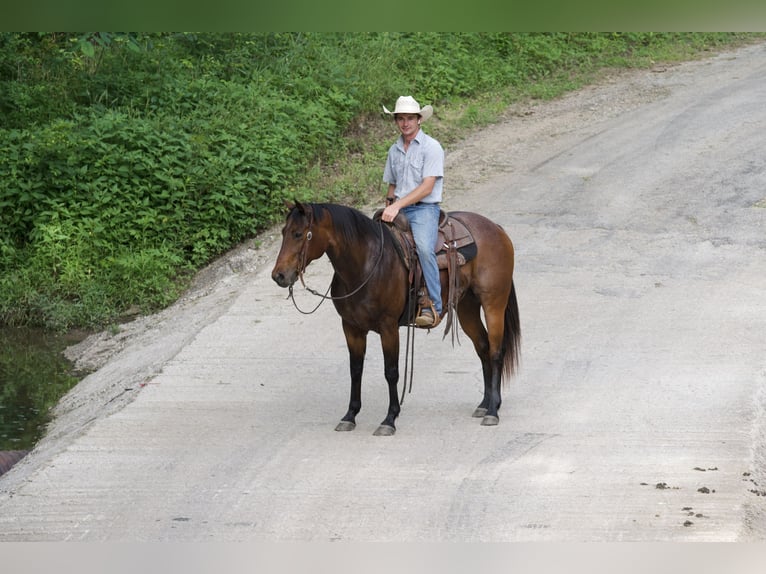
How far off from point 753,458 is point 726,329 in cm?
383

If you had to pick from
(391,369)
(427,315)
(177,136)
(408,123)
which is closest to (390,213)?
(408,123)

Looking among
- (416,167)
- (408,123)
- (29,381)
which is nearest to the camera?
(408,123)

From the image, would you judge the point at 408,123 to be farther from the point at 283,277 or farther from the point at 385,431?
the point at 385,431

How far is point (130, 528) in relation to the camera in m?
6.80

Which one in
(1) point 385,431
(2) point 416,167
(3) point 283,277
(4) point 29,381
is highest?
(2) point 416,167

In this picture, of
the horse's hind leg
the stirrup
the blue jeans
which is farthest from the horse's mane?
the horse's hind leg

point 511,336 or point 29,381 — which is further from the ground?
point 511,336

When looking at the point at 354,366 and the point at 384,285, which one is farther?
the point at 354,366

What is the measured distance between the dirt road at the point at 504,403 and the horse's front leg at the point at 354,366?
17 centimetres

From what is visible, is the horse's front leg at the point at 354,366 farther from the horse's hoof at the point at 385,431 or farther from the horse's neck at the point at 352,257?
the horse's neck at the point at 352,257

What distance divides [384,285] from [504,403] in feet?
6.13

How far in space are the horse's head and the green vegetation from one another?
635cm

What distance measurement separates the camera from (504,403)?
939 cm

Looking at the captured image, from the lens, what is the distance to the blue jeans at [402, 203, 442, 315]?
8414mm
